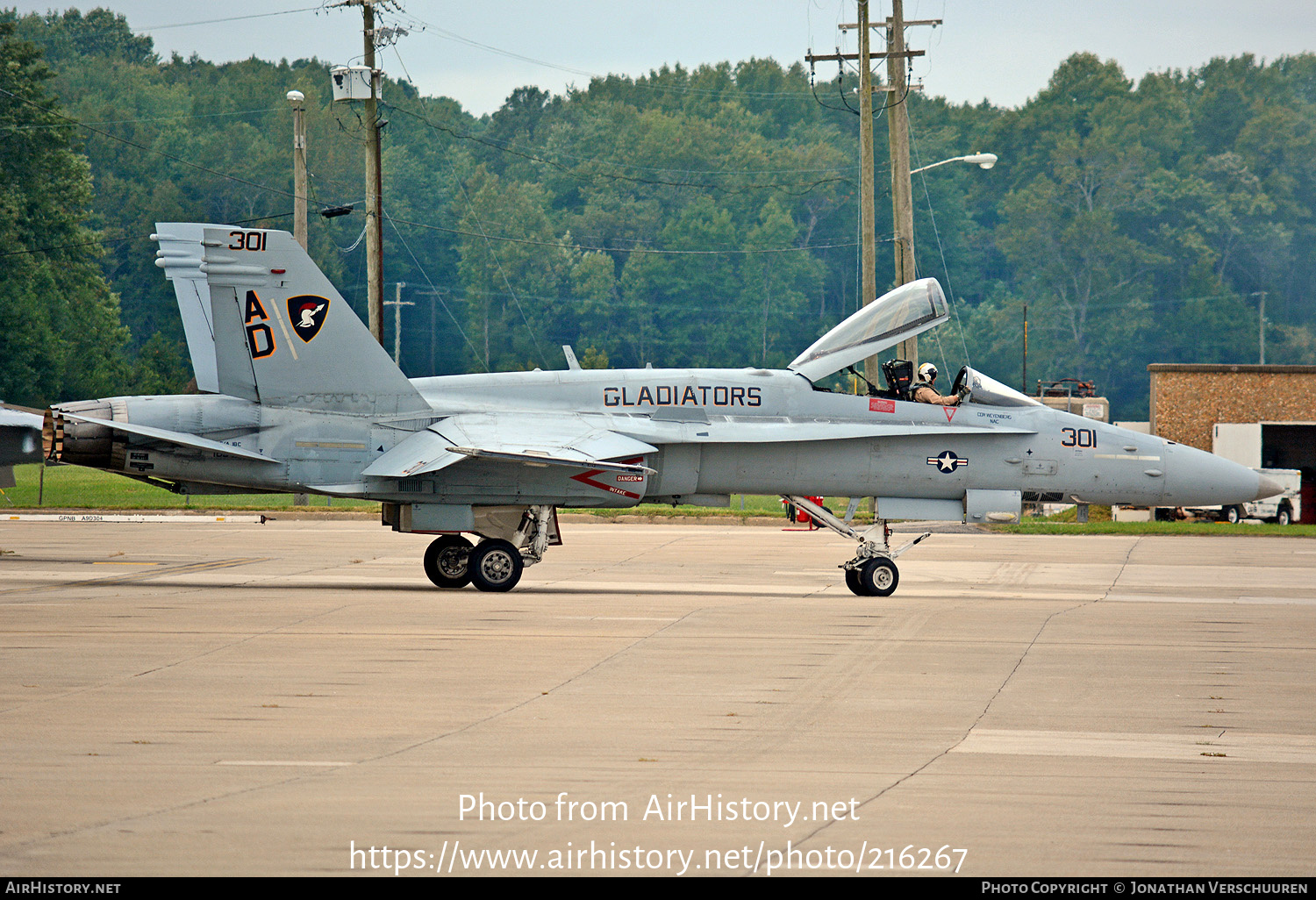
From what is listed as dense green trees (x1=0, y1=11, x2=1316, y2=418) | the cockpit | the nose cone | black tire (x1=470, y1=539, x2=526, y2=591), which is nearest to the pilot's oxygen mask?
the cockpit

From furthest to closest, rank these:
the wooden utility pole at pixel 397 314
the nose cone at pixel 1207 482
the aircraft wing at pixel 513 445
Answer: the wooden utility pole at pixel 397 314, the nose cone at pixel 1207 482, the aircraft wing at pixel 513 445

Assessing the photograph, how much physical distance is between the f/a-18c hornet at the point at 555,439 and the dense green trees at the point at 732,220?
232ft

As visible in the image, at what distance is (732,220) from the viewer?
10206cm

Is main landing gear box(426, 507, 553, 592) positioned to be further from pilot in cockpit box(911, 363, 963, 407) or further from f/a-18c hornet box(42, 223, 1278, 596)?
pilot in cockpit box(911, 363, 963, 407)

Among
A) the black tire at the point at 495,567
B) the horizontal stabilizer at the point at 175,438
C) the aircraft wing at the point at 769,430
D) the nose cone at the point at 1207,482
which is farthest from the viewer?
the nose cone at the point at 1207,482

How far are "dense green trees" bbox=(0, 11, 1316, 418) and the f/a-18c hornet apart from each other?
7078cm

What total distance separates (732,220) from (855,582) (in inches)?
3456

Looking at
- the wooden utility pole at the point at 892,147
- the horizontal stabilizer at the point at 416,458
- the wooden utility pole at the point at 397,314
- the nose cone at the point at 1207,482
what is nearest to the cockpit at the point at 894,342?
the nose cone at the point at 1207,482

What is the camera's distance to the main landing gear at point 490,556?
15969mm

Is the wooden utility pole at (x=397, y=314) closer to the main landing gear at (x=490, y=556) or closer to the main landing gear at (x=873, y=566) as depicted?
Result: the main landing gear at (x=490, y=556)

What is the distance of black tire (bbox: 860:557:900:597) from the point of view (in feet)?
53.4
